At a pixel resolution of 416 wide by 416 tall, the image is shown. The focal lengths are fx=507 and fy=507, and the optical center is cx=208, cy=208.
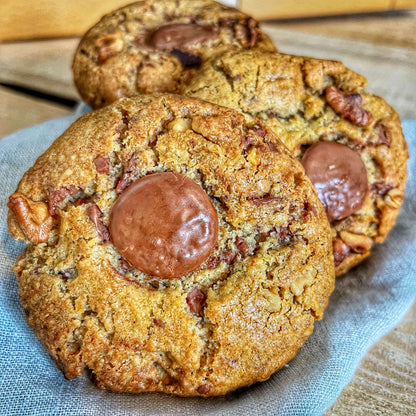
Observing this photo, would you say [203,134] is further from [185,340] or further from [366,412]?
[366,412]

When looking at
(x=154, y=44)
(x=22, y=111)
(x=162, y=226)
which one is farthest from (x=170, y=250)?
(x=22, y=111)

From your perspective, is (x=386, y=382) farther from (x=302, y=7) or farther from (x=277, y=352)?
(x=302, y=7)

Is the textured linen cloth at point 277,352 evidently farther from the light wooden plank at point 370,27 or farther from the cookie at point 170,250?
the light wooden plank at point 370,27

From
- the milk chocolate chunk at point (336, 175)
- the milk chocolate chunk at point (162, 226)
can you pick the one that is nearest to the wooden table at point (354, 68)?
the milk chocolate chunk at point (336, 175)

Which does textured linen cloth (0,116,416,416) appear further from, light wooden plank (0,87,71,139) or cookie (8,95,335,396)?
light wooden plank (0,87,71,139)

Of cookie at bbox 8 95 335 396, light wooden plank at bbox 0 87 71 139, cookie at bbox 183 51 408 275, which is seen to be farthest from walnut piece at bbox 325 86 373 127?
light wooden plank at bbox 0 87 71 139

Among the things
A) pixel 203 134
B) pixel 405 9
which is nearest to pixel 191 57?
pixel 203 134
